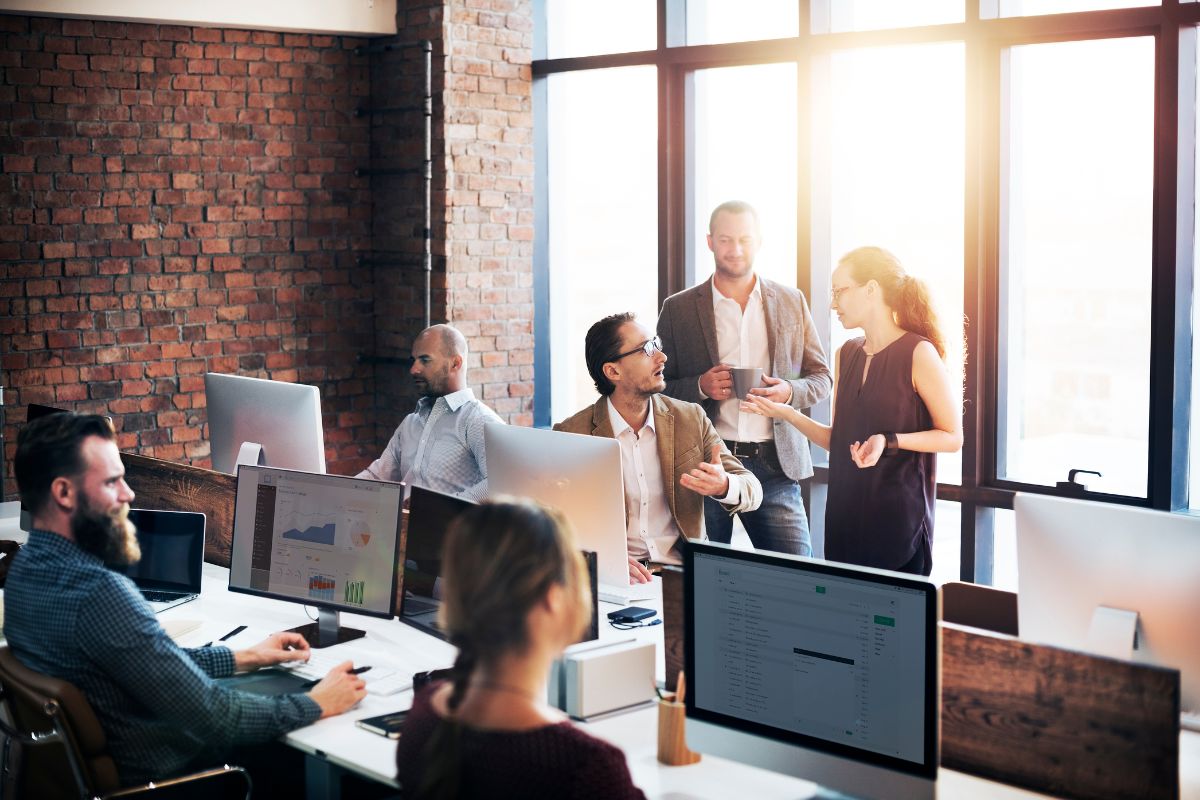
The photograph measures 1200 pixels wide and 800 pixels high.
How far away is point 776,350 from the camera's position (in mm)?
5078

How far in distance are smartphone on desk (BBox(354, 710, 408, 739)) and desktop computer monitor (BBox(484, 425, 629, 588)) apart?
725 mm

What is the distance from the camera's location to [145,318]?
6016 mm

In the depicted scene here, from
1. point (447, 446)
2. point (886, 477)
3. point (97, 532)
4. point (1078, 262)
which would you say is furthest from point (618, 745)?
point (1078, 262)

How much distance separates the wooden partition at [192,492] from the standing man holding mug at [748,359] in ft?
5.72

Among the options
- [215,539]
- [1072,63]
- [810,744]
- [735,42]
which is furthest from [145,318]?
[810,744]

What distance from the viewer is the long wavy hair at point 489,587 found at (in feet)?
6.33

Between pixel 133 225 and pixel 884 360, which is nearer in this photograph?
pixel 884 360

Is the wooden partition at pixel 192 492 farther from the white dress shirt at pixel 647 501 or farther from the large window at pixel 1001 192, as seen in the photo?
the large window at pixel 1001 192

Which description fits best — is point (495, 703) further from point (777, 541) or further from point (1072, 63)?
point (1072, 63)

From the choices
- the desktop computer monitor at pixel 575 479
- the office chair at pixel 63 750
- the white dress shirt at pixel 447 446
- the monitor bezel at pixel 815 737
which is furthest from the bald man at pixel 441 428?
the monitor bezel at pixel 815 737

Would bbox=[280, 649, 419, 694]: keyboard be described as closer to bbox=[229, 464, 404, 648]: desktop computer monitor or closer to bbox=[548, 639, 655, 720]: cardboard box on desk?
bbox=[229, 464, 404, 648]: desktop computer monitor

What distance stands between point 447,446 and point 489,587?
289 centimetres

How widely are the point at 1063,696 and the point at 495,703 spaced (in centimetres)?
106

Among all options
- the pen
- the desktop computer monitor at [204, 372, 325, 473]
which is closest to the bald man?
the desktop computer monitor at [204, 372, 325, 473]
